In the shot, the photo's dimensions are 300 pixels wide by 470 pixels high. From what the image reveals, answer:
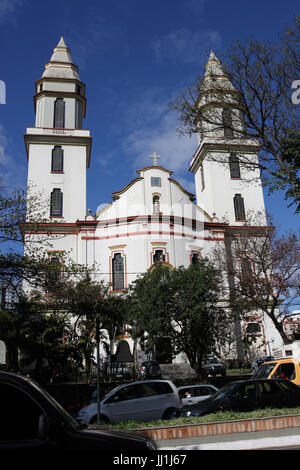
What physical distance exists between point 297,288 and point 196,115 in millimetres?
17370

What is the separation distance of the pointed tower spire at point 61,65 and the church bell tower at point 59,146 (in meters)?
0.10

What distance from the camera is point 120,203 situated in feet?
125

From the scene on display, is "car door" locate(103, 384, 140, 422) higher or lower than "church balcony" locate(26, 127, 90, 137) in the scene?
lower

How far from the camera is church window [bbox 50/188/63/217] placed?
37.7m

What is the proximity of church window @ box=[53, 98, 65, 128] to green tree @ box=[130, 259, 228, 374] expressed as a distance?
881 inches

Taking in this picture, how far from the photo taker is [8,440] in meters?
3.18

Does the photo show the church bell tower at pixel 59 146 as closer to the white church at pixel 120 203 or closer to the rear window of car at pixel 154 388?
the white church at pixel 120 203

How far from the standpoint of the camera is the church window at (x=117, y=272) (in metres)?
35.2

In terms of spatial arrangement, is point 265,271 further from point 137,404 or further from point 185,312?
point 137,404

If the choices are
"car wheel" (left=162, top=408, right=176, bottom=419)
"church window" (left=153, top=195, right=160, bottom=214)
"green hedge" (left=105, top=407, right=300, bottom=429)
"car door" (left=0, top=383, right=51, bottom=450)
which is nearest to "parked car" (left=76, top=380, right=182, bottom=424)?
"car wheel" (left=162, top=408, right=176, bottom=419)

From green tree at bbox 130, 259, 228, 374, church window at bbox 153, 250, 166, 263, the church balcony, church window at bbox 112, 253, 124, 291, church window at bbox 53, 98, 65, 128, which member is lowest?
green tree at bbox 130, 259, 228, 374

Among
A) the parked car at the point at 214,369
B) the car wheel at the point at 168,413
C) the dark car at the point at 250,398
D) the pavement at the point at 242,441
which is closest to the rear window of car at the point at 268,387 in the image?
the dark car at the point at 250,398

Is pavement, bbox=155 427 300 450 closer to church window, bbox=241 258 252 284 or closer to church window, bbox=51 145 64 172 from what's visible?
church window, bbox=241 258 252 284

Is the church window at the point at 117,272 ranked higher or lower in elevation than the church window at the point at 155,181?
lower
